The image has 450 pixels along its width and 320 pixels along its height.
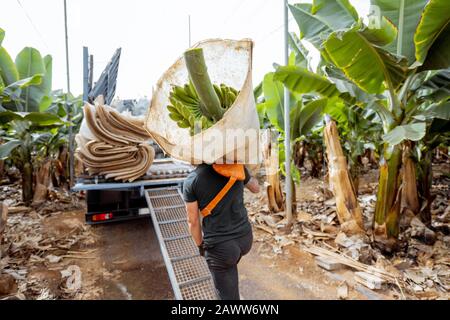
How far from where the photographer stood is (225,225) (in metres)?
1.81

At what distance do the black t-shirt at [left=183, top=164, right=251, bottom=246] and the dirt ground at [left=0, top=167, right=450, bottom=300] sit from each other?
1.32 metres

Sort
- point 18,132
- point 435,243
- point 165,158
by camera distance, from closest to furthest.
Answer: point 435,243 → point 18,132 → point 165,158

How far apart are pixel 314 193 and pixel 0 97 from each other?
254 inches

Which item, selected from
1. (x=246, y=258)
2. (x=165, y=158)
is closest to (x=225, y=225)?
(x=246, y=258)

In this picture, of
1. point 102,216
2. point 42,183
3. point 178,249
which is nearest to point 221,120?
point 178,249

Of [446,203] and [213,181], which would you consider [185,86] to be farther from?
[446,203]

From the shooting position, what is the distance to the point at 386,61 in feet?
8.51

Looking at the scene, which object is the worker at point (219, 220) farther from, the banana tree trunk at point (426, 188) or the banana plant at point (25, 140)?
the banana plant at point (25, 140)

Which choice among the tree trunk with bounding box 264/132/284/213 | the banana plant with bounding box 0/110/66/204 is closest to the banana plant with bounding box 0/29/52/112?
the banana plant with bounding box 0/110/66/204

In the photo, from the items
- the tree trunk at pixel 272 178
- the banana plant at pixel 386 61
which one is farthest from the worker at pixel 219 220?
the tree trunk at pixel 272 178

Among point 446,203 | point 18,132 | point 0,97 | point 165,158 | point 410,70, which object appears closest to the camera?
point 410,70

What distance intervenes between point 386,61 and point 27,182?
6.65 m

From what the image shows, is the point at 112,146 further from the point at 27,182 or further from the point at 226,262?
the point at 27,182

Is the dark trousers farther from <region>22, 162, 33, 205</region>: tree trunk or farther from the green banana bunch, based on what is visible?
<region>22, 162, 33, 205</region>: tree trunk
